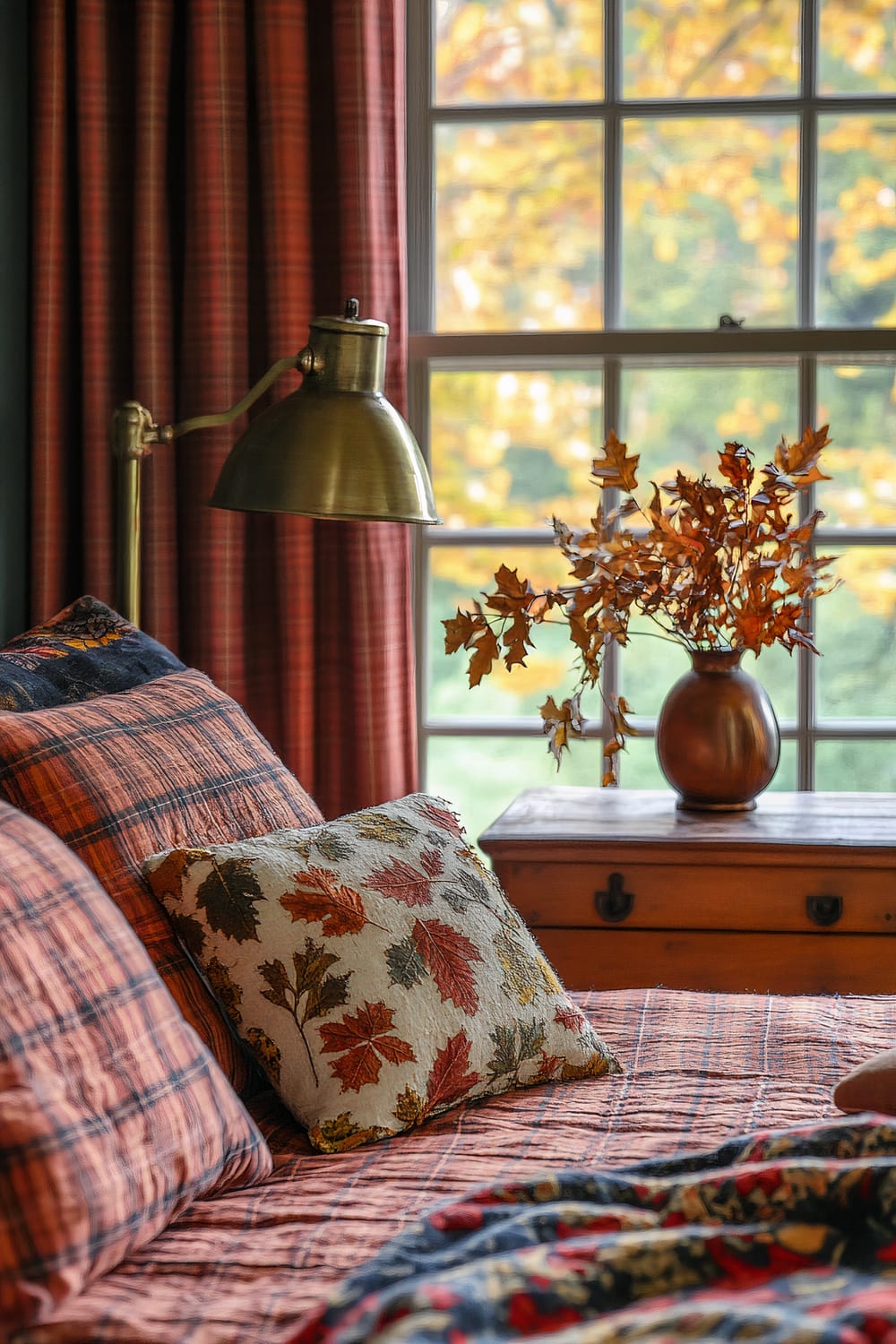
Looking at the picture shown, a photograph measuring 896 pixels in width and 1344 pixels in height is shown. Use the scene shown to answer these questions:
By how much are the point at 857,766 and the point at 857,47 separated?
1.31 metres

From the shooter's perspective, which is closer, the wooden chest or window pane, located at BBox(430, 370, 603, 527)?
the wooden chest

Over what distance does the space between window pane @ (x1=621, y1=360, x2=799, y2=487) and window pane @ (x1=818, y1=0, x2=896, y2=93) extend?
0.52 m

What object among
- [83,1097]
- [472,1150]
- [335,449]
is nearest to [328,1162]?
[472,1150]

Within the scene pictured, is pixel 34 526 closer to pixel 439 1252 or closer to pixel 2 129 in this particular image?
Answer: pixel 2 129

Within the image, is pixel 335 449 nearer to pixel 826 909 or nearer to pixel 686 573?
pixel 686 573

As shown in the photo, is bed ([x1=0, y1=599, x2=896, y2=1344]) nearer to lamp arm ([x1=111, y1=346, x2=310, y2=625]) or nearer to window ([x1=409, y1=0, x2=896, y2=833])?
lamp arm ([x1=111, y1=346, x2=310, y2=625])

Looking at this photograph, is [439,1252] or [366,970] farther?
[366,970]

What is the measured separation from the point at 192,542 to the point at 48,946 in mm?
1511

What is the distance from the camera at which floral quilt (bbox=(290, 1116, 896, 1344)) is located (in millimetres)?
721

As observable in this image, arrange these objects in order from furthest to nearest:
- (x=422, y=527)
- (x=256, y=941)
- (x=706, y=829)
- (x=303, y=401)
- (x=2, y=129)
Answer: (x=422, y=527)
(x=2, y=129)
(x=706, y=829)
(x=303, y=401)
(x=256, y=941)

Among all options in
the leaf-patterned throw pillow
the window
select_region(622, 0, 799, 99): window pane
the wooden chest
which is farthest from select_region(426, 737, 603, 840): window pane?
the leaf-patterned throw pillow

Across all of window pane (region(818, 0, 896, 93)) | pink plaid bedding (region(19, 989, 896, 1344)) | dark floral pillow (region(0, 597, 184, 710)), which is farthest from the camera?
window pane (region(818, 0, 896, 93))

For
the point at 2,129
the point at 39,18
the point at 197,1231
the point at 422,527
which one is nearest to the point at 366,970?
the point at 197,1231

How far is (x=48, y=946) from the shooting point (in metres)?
0.96
